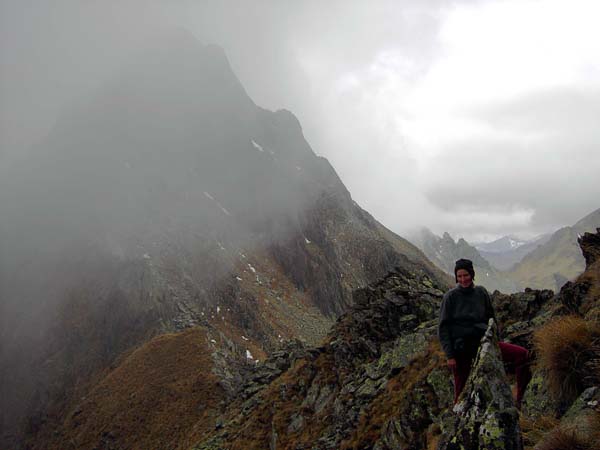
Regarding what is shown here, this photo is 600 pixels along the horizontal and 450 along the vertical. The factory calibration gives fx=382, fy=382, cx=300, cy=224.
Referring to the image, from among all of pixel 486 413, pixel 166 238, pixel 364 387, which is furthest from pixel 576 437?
pixel 166 238

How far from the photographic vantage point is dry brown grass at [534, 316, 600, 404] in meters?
8.30

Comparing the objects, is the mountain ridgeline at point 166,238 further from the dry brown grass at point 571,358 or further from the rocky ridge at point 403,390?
the dry brown grass at point 571,358

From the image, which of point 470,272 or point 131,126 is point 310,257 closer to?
point 131,126

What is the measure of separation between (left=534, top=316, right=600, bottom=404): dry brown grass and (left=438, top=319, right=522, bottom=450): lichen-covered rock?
8.31 ft

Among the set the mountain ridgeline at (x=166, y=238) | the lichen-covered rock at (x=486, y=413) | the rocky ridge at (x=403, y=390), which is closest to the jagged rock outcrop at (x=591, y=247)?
the rocky ridge at (x=403, y=390)

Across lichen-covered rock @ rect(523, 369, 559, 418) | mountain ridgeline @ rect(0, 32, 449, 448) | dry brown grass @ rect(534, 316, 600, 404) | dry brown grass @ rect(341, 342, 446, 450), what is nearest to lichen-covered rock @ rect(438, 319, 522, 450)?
dry brown grass @ rect(534, 316, 600, 404)

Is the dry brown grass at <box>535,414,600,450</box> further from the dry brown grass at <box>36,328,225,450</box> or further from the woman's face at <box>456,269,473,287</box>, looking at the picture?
the dry brown grass at <box>36,328,225,450</box>

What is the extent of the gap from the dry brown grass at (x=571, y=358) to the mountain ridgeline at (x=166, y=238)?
46.0m

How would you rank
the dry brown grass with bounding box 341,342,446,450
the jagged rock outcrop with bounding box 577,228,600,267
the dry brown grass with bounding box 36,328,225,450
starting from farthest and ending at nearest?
the dry brown grass with bounding box 36,328,225,450 < the jagged rock outcrop with bounding box 577,228,600,267 < the dry brown grass with bounding box 341,342,446,450

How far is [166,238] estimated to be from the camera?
10200 centimetres

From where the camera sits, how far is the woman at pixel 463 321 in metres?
8.20

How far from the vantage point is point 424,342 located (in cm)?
1867

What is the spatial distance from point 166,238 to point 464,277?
4003 inches

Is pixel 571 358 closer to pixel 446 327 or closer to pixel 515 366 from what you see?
pixel 515 366
